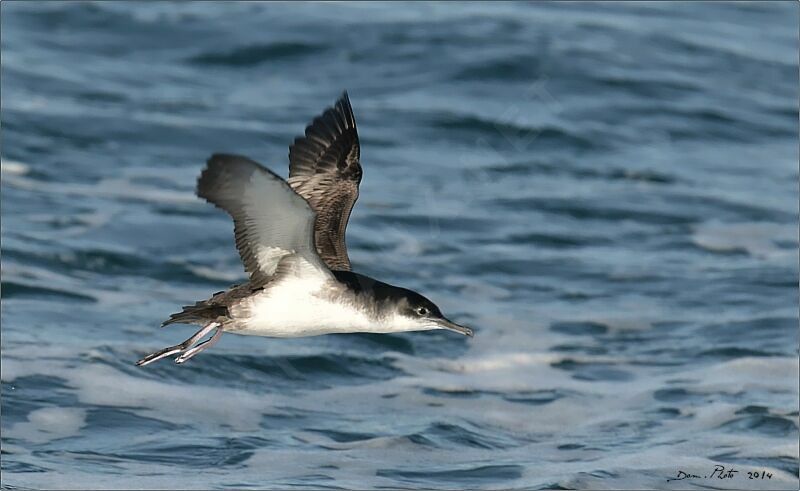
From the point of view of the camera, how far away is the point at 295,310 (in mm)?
8094

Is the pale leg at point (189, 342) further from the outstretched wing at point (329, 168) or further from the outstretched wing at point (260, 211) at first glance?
the outstretched wing at point (329, 168)

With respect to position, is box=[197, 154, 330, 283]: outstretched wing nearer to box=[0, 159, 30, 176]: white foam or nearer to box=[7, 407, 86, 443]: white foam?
box=[7, 407, 86, 443]: white foam

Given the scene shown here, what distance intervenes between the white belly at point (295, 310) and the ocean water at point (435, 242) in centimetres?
288

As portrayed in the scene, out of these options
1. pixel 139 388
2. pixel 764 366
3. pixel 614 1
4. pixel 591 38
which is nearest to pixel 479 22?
pixel 591 38

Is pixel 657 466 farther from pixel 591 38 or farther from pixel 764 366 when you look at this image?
pixel 591 38

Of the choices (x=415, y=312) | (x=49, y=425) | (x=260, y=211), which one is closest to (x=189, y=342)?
(x=260, y=211)

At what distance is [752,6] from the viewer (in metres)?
26.1

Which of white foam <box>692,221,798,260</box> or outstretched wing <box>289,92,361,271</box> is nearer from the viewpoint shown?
outstretched wing <box>289,92,361,271</box>

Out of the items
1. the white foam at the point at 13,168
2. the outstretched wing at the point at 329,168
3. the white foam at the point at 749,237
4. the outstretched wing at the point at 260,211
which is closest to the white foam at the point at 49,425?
the outstretched wing at the point at 329,168

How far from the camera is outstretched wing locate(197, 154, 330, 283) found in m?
7.16

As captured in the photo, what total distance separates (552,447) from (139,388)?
3.74m

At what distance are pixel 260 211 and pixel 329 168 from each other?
140cm

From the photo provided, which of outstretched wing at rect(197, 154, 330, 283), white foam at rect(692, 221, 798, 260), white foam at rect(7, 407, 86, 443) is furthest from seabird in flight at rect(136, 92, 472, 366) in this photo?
white foam at rect(692, 221, 798, 260)

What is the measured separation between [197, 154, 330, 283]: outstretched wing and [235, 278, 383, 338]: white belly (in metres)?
0.14
